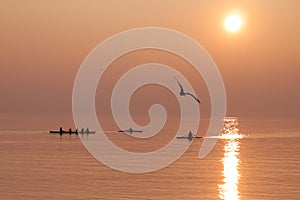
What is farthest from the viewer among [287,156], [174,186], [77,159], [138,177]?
[287,156]

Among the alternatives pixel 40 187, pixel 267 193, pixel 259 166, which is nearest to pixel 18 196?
pixel 40 187

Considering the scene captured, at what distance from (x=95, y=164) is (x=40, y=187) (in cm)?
2835

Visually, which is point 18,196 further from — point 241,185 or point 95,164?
point 95,164

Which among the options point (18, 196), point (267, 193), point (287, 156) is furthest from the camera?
point (287, 156)

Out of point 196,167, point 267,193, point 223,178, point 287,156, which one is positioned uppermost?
point 287,156

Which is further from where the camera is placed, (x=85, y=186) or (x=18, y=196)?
(x=85, y=186)

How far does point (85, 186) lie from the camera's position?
6806cm

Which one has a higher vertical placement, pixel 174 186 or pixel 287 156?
pixel 287 156

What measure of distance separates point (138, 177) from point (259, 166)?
2671cm

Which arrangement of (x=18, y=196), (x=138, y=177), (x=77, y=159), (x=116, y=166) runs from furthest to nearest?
1. (x=77, y=159)
2. (x=116, y=166)
3. (x=138, y=177)
4. (x=18, y=196)

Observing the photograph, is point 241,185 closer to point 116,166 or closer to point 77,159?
point 116,166

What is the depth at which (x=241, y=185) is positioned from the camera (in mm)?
71500

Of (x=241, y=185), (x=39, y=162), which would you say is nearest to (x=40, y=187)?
(x=241, y=185)

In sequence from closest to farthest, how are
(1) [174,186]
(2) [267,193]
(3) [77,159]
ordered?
(2) [267,193]
(1) [174,186]
(3) [77,159]
